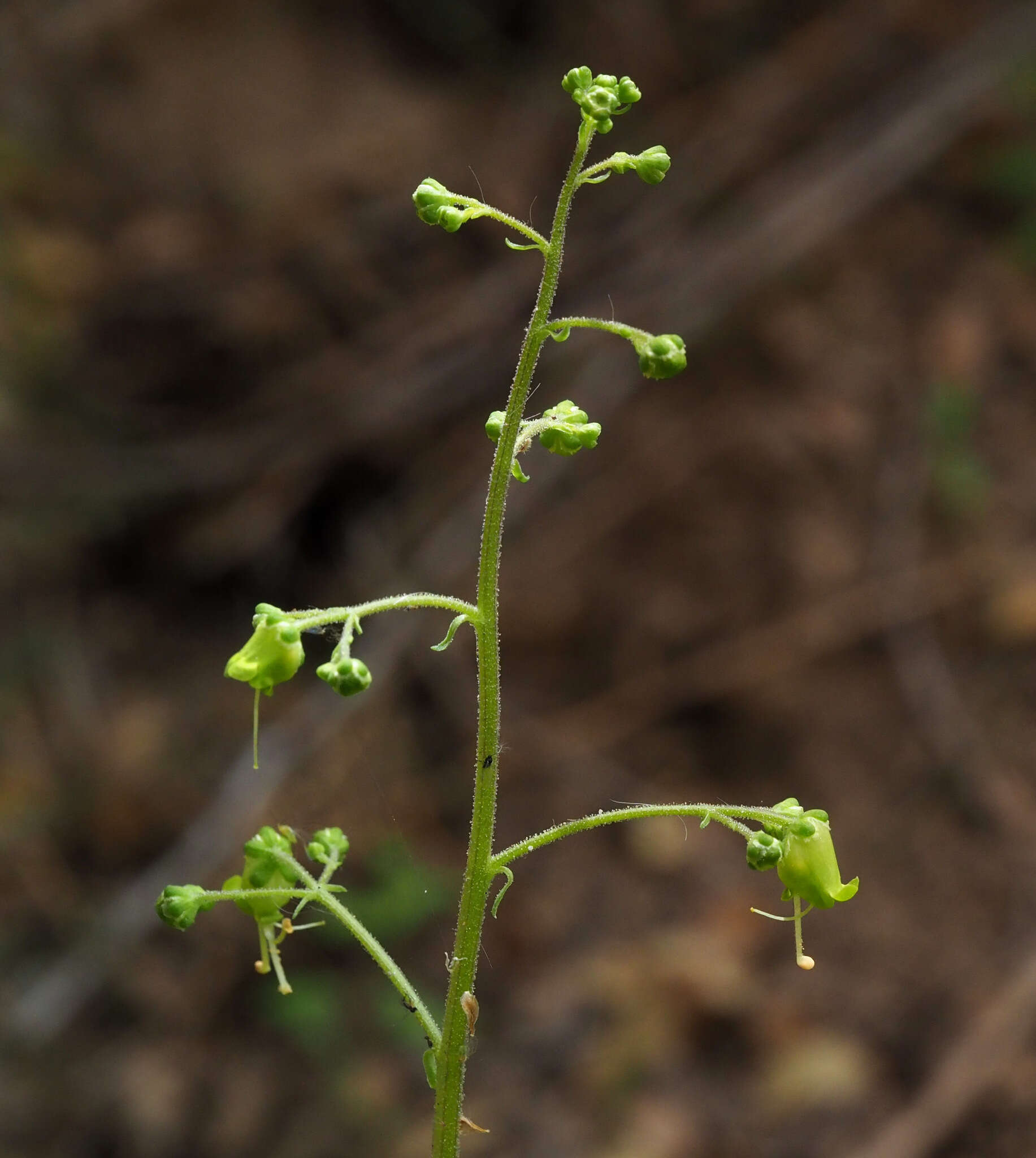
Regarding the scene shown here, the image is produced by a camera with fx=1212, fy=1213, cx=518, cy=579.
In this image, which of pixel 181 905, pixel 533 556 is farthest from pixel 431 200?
pixel 533 556

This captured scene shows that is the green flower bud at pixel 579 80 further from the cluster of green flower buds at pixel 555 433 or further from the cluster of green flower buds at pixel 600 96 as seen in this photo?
the cluster of green flower buds at pixel 555 433

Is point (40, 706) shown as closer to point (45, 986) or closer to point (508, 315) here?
point (45, 986)

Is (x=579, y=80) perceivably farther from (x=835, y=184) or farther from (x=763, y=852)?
(x=835, y=184)

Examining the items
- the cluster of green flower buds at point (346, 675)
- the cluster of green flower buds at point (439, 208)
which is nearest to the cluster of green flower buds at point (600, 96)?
the cluster of green flower buds at point (439, 208)

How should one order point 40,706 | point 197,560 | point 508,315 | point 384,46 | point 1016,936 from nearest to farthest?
point 1016,936, point 40,706, point 197,560, point 508,315, point 384,46

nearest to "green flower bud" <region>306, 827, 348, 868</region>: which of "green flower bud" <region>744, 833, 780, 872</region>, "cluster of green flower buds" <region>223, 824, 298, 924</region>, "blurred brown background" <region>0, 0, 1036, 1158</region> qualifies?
"cluster of green flower buds" <region>223, 824, 298, 924</region>

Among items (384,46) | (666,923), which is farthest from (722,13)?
(666,923)

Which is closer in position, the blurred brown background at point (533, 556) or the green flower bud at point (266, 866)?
the green flower bud at point (266, 866)
